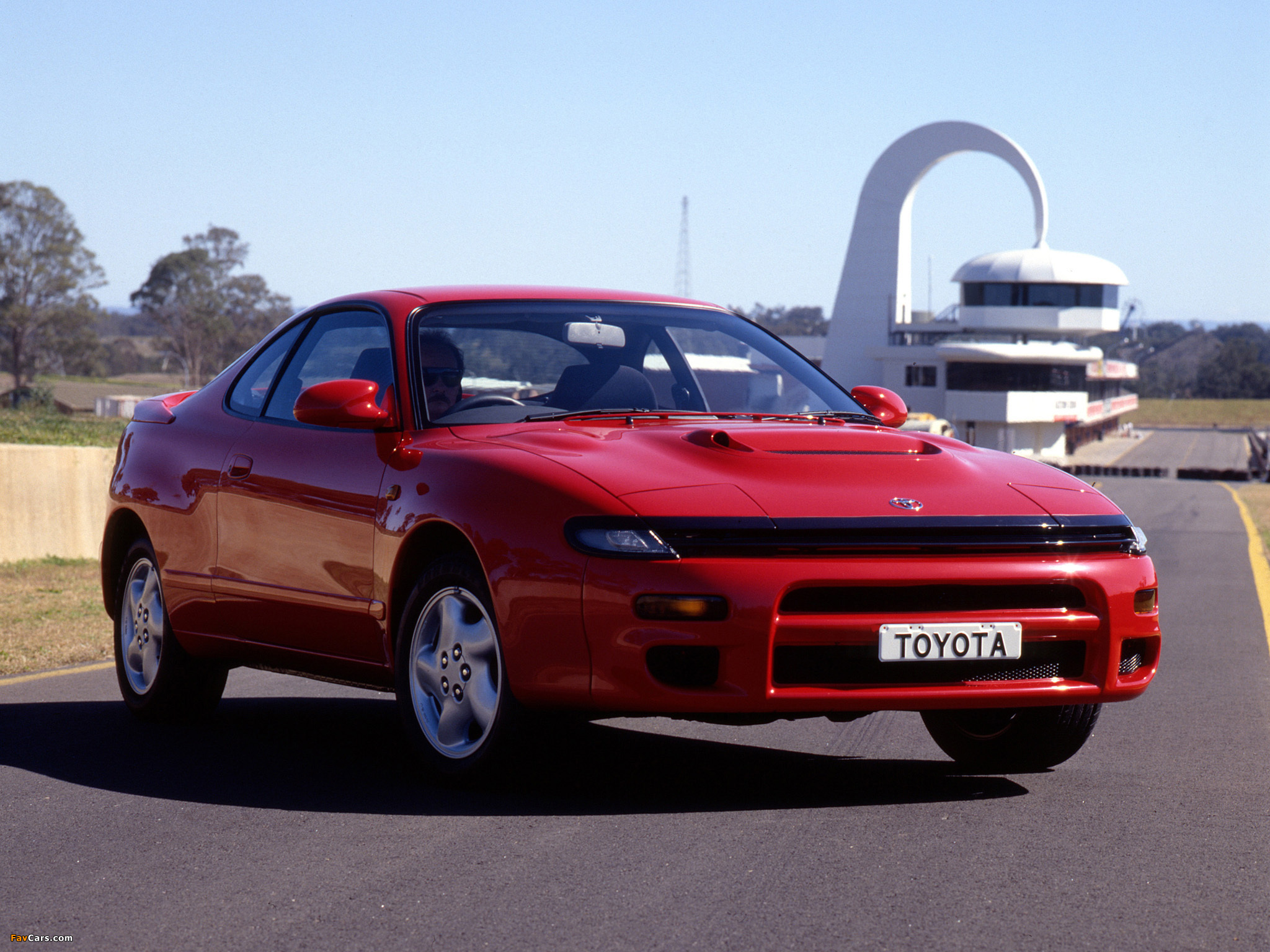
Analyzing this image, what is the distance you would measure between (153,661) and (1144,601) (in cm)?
376

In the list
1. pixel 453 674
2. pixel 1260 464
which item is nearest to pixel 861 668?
pixel 453 674

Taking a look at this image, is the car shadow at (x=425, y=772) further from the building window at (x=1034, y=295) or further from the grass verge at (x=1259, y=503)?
the building window at (x=1034, y=295)

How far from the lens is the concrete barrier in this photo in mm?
12883

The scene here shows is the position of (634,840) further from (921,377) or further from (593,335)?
(921,377)

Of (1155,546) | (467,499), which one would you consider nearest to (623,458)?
(467,499)

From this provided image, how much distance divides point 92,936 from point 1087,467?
6836cm

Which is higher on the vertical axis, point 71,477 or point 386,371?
point 386,371

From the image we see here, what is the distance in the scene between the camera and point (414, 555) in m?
5.20

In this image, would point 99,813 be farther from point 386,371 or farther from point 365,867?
point 386,371

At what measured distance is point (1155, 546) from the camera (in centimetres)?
1947

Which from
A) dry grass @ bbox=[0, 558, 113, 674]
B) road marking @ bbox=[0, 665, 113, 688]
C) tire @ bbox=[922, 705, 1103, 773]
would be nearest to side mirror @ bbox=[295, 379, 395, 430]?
tire @ bbox=[922, 705, 1103, 773]

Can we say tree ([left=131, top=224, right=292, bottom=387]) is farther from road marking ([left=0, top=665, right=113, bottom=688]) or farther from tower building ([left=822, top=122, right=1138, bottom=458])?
road marking ([left=0, top=665, right=113, bottom=688])

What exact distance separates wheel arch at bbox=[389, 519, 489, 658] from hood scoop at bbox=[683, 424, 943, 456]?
780 millimetres

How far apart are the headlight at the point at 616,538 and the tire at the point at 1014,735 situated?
150cm
